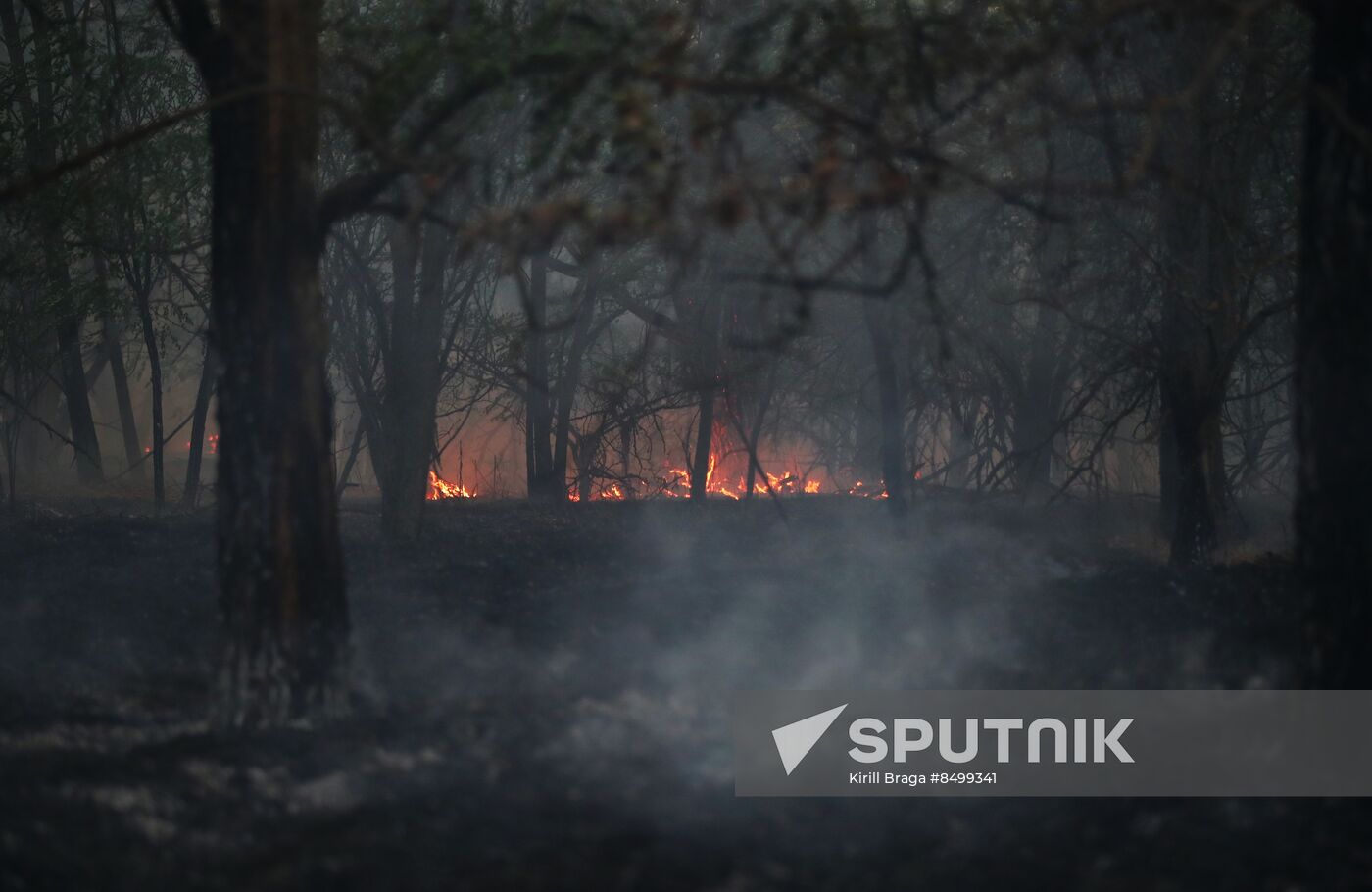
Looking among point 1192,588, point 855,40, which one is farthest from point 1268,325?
point 855,40

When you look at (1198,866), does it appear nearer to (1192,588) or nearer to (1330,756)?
(1330,756)

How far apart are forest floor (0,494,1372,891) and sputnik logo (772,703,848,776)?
306 millimetres

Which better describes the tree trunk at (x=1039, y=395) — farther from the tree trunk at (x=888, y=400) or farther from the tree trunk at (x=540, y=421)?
the tree trunk at (x=540, y=421)

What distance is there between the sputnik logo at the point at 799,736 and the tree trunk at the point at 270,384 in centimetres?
244

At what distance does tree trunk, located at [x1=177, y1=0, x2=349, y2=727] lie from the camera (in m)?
6.54

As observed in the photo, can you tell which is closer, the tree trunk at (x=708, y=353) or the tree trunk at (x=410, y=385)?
the tree trunk at (x=410, y=385)

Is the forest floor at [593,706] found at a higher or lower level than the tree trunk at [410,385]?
lower

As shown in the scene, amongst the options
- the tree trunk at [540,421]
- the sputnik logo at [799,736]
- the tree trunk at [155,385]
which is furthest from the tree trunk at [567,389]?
Result: the sputnik logo at [799,736]

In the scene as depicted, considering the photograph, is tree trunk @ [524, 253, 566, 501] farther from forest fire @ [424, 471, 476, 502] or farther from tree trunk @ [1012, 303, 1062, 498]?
tree trunk @ [1012, 303, 1062, 498]

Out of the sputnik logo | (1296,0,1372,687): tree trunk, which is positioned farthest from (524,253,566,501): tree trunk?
(1296,0,1372,687): tree trunk

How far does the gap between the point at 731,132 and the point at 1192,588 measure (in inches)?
283

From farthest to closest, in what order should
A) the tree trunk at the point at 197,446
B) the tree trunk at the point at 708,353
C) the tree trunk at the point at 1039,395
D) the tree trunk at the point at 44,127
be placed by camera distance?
1. the tree trunk at the point at 197,446
2. the tree trunk at the point at 1039,395
3. the tree trunk at the point at 708,353
4. the tree trunk at the point at 44,127

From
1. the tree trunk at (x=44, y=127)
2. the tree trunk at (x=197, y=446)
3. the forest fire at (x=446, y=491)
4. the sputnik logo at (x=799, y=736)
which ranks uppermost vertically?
the tree trunk at (x=44, y=127)

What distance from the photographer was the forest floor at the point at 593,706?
485 cm
